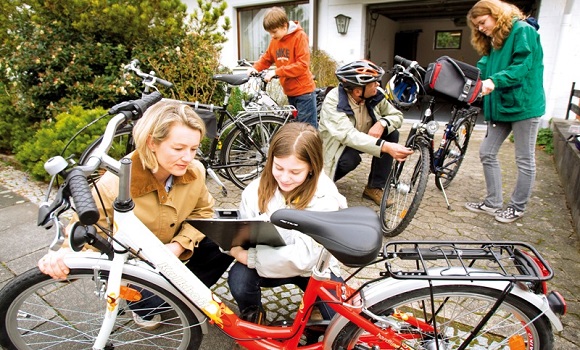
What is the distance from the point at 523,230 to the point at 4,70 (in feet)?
22.0

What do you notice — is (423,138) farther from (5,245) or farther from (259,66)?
(5,245)

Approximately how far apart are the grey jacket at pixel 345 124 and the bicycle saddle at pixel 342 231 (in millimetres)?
1816

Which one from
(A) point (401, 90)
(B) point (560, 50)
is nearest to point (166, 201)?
(A) point (401, 90)

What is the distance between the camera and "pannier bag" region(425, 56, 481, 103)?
2.93 meters

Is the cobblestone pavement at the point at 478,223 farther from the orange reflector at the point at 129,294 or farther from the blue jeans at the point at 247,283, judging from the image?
the orange reflector at the point at 129,294

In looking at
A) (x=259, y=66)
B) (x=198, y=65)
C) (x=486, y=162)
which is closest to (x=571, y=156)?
(x=486, y=162)

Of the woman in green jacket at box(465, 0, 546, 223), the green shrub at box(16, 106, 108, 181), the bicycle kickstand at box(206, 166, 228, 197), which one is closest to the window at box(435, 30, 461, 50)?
the woman in green jacket at box(465, 0, 546, 223)

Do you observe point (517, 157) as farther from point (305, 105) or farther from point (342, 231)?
point (342, 231)

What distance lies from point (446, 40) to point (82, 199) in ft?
53.2

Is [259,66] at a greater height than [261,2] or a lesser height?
lesser

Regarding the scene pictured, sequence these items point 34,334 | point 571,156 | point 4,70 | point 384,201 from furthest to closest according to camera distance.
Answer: point 4,70 < point 571,156 < point 384,201 < point 34,334

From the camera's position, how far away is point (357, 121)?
131 inches

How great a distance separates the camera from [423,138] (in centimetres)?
304

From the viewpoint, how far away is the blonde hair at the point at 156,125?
1540 millimetres
